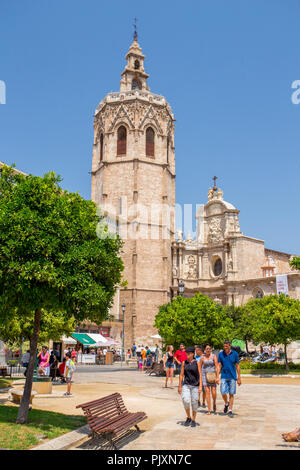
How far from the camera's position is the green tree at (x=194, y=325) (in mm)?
23844

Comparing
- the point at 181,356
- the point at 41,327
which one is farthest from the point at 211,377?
the point at 41,327

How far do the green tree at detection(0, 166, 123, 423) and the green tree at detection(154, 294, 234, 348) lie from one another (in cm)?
1520

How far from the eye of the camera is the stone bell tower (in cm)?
4400

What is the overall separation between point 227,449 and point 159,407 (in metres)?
4.92

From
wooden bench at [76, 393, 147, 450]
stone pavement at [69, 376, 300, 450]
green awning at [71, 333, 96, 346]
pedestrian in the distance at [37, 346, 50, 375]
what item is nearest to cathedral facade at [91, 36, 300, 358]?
green awning at [71, 333, 96, 346]

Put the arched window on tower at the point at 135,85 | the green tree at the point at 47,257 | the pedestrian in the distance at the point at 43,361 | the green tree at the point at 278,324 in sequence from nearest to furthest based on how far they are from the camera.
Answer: the green tree at the point at 47,257 → the pedestrian in the distance at the point at 43,361 → the green tree at the point at 278,324 → the arched window on tower at the point at 135,85

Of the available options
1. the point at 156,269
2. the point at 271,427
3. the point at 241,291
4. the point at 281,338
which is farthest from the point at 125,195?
the point at 271,427

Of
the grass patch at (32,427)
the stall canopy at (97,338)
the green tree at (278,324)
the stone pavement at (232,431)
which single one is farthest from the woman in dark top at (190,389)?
the stall canopy at (97,338)

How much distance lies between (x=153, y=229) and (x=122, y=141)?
35.7 feet

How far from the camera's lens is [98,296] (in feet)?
27.5

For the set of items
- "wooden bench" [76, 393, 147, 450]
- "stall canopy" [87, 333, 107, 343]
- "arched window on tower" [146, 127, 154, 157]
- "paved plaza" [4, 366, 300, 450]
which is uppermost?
"arched window on tower" [146, 127, 154, 157]

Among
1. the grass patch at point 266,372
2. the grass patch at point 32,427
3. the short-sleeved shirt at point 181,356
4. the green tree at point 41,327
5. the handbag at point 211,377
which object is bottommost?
A: the grass patch at point 266,372

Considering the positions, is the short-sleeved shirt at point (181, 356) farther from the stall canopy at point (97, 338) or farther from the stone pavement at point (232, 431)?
the stall canopy at point (97, 338)

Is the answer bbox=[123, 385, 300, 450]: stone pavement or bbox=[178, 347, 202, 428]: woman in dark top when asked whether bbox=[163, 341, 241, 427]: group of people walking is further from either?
bbox=[123, 385, 300, 450]: stone pavement
